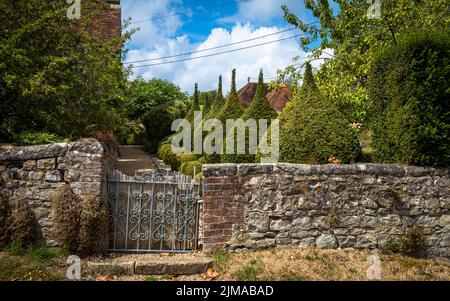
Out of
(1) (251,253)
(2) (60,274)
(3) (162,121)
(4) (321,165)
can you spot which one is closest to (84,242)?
(2) (60,274)

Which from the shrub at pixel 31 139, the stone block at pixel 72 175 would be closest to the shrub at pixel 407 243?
the stone block at pixel 72 175

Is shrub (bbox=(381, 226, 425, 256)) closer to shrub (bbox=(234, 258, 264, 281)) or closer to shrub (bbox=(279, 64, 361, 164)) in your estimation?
shrub (bbox=(279, 64, 361, 164))

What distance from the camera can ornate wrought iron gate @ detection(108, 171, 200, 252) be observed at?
→ 560cm

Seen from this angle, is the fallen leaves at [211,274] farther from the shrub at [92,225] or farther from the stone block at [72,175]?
the stone block at [72,175]

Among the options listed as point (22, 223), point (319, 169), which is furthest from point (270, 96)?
point (22, 223)

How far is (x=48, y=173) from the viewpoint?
5.28 meters

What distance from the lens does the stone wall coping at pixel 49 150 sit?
5.28m

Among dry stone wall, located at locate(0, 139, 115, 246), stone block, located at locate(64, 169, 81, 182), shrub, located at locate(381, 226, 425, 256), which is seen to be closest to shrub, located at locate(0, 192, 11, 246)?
dry stone wall, located at locate(0, 139, 115, 246)

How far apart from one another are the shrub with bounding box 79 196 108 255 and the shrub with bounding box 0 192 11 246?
1.04m

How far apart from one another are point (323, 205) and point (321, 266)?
0.92 m

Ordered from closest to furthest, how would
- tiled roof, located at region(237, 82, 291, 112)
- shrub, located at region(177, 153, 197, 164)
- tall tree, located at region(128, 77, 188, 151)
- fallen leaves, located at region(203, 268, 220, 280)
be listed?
fallen leaves, located at region(203, 268, 220, 280) → shrub, located at region(177, 153, 197, 164) → tall tree, located at region(128, 77, 188, 151) → tiled roof, located at region(237, 82, 291, 112)

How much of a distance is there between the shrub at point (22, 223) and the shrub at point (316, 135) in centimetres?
410

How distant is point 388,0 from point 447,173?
16.4 ft

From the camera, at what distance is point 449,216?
558 cm
